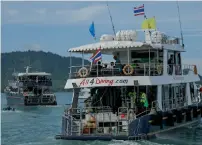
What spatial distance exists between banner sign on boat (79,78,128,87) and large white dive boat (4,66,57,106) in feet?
179

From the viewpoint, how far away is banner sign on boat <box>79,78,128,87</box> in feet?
71.9

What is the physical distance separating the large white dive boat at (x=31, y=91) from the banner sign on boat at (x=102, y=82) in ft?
179

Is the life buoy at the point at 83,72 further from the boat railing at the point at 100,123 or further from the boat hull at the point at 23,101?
the boat hull at the point at 23,101

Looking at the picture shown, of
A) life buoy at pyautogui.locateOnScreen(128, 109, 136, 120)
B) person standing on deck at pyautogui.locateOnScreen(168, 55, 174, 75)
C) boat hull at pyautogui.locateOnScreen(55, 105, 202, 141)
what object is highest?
person standing on deck at pyautogui.locateOnScreen(168, 55, 174, 75)

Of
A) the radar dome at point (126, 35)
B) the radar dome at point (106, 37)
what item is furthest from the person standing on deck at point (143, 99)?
the radar dome at point (106, 37)

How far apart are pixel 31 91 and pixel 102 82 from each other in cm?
5805

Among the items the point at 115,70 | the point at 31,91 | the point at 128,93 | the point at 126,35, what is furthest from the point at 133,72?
the point at 31,91

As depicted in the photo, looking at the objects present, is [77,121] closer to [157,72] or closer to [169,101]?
[157,72]

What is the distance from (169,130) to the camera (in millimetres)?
23906

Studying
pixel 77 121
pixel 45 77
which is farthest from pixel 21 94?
pixel 77 121

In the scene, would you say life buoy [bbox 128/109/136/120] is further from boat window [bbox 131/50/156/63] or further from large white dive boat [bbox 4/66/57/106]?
large white dive boat [bbox 4/66/57/106]

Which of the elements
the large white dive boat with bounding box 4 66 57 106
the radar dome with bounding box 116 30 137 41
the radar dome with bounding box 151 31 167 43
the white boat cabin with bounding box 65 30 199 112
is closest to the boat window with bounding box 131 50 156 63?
the white boat cabin with bounding box 65 30 199 112

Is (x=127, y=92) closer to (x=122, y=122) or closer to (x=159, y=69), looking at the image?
(x=159, y=69)

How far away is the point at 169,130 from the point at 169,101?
248 cm
